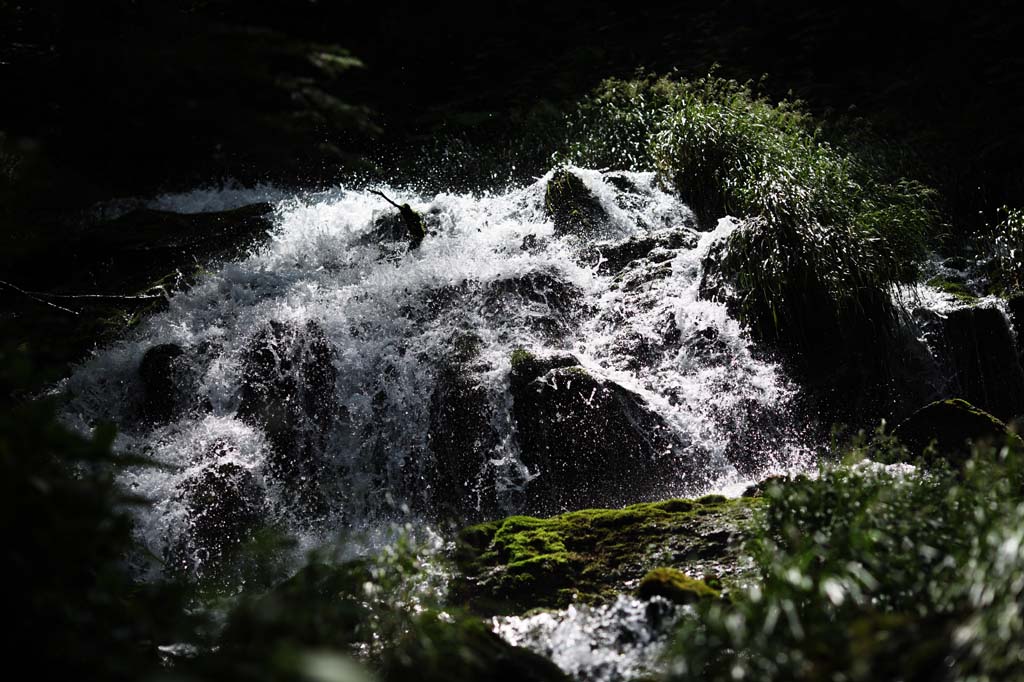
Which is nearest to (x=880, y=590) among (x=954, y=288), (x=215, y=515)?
(x=215, y=515)

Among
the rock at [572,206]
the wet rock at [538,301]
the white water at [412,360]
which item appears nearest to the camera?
the white water at [412,360]

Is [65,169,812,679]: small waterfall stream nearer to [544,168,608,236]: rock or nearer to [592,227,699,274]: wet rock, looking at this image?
[592,227,699,274]: wet rock

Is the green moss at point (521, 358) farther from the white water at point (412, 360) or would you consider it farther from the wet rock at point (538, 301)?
the wet rock at point (538, 301)

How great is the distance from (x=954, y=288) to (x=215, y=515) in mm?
6950

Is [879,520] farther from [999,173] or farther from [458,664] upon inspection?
[999,173]

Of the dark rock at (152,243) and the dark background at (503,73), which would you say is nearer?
the dark background at (503,73)

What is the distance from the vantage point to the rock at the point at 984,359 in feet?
21.5

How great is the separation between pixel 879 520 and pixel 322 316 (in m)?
5.21

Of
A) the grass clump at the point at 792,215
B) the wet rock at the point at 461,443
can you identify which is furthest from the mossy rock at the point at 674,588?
the grass clump at the point at 792,215

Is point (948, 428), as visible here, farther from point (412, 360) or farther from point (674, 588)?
point (412, 360)

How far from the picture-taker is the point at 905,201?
783 centimetres

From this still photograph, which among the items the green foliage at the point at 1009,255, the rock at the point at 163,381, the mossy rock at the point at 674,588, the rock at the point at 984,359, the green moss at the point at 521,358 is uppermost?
the green foliage at the point at 1009,255

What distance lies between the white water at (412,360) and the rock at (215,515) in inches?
3.1

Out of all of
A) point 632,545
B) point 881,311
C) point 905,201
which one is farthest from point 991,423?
point 905,201
